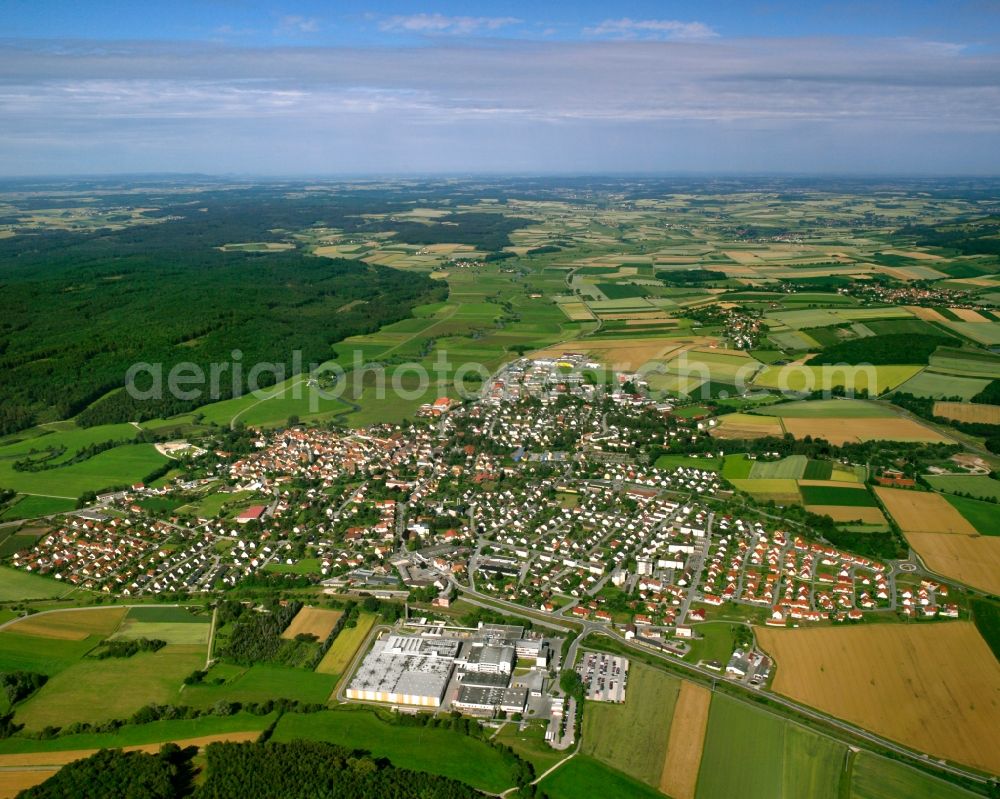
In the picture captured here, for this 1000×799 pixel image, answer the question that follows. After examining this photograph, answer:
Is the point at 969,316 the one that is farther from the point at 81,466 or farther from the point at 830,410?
the point at 81,466

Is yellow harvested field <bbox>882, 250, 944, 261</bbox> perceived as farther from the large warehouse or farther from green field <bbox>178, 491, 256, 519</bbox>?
the large warehouse

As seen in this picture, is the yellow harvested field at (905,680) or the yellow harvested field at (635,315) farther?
the yellow harvested field at (635,315)

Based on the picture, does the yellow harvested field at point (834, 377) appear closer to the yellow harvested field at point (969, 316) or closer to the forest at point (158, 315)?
the yellow harvested field at point (969, 316)

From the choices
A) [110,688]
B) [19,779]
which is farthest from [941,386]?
[19,779]

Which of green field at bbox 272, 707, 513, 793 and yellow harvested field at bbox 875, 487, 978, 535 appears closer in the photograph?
green field at bbox 272, 707, 513, 793

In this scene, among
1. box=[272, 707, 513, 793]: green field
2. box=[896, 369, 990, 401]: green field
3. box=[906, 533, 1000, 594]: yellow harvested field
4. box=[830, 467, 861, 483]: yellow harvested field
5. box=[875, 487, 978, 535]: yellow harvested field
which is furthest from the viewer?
box=[896, 369, 990, 401]: green field

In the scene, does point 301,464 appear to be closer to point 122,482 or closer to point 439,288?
point 122,482

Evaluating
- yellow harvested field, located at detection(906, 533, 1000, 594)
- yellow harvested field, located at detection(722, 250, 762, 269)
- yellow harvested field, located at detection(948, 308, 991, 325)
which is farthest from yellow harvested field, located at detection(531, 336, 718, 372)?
yellow harvested field, located at detection(722, 250, 762, 269)

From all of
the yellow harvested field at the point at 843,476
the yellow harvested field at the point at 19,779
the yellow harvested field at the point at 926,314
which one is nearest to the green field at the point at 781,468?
the yellow harvested field at the point at 843,476
